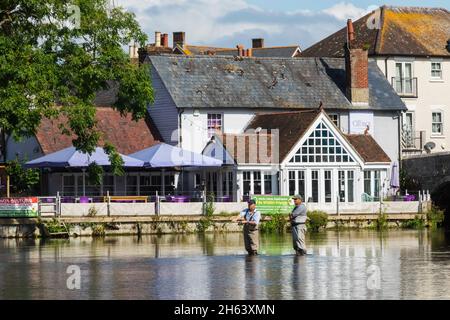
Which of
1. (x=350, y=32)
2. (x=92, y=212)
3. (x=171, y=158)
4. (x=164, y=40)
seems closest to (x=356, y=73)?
(x=350, y=32)

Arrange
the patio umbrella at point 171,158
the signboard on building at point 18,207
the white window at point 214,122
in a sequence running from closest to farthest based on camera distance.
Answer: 1. the signboard on building at point 18,207
2. the patio umbrella at point 171,158
3. the white window at point 214,122

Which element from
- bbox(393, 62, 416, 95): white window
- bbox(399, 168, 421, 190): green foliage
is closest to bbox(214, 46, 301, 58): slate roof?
bbox(393, 62, 416, 95): white window

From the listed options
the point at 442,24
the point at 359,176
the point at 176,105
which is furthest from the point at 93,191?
the point at 442,24

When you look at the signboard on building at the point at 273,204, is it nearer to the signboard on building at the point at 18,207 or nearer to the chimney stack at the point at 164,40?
the signboard on building at the point at 18,207

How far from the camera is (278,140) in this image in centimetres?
6181

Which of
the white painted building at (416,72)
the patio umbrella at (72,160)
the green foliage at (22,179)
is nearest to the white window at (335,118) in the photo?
the white painted building at (416,72)

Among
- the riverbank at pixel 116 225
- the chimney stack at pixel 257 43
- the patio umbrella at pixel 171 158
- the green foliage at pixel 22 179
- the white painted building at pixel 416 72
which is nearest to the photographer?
the riverbank at pixel 116 225

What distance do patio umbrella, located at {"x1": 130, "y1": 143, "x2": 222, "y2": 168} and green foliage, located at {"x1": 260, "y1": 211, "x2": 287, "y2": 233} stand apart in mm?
4311

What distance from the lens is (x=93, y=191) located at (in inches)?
2431

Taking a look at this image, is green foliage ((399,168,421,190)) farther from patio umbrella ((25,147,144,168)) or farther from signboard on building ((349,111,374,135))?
patio umbrella ((25,147,144,168))

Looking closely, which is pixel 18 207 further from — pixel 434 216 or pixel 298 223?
pixel 434 216

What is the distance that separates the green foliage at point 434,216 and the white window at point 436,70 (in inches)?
525

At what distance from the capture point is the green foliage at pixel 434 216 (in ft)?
198

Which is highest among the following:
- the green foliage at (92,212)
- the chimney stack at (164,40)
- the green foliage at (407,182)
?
the chimney stack at (164,40)
